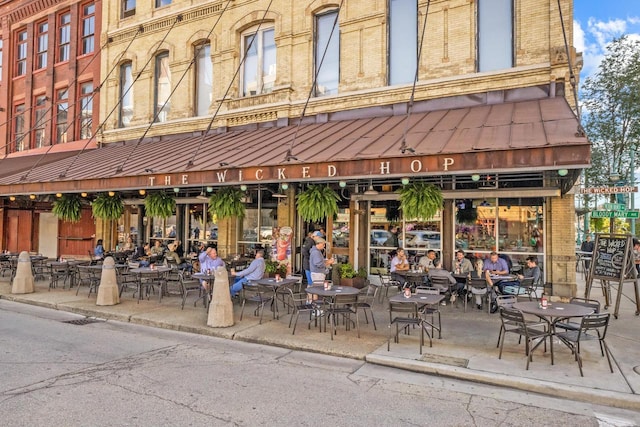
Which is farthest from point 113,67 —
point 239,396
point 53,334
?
point 239,396

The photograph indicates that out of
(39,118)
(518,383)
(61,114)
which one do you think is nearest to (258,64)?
(61,114)

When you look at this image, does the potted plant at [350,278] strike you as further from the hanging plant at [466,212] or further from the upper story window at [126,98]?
the upper story window at [126,98]

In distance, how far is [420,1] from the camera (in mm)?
12445

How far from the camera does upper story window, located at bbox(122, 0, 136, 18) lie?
18859 mm

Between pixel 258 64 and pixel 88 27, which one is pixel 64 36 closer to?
pixel 88 27

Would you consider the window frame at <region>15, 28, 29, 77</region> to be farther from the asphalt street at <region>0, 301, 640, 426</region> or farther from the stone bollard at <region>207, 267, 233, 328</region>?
the stone bollard at <region>207, 267, 233, 328</region>

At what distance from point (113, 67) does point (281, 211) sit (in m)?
11.4

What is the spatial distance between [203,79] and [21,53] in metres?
13.9

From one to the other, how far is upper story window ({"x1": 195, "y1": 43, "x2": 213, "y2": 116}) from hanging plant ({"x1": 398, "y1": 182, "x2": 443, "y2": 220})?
411 inches

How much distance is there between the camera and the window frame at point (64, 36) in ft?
69.2

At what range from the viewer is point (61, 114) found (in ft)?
69.2

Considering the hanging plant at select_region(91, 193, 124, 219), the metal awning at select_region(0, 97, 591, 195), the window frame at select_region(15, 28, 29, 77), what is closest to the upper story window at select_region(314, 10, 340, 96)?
the metal awning at select_region(0, 97, 591, 195)

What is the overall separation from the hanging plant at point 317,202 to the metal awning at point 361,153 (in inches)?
40.6

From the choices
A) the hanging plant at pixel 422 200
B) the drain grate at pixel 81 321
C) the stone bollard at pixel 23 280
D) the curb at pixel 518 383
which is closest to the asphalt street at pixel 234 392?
the curb at pixel 518 383
